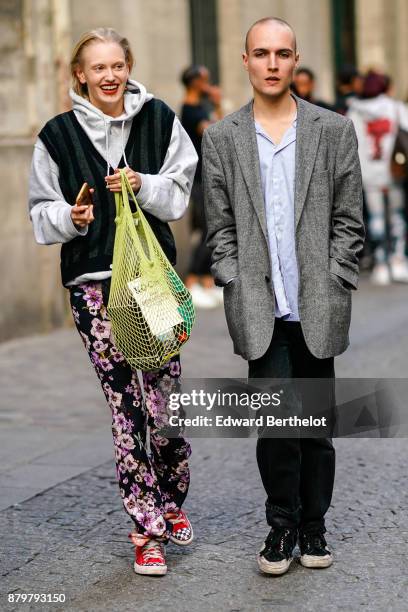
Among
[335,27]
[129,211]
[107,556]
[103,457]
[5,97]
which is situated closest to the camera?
[129,211]

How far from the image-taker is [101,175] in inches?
180

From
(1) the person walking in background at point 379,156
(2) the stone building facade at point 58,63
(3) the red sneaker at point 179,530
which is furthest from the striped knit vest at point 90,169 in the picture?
(1) the person walking in background at point 379,156

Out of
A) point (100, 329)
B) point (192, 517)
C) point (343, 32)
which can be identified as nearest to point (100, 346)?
point (100, 329)

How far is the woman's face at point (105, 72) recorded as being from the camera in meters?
4.49

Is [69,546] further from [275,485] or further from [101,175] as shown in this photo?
[101,175]

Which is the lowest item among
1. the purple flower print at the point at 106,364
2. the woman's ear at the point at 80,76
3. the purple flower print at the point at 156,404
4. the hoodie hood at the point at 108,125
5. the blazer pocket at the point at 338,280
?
the purple flower print at the point at 156,404

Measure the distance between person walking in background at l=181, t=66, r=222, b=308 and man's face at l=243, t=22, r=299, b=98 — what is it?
648 centimetres

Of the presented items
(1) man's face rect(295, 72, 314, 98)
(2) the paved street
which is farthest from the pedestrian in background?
(2) the paved street

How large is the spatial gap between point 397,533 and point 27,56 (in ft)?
20.5

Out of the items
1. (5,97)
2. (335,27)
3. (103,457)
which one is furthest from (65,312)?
(335,27)

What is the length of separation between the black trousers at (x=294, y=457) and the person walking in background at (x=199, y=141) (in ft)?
21.1

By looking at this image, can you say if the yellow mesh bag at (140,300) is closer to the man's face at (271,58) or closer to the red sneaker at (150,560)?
the man's face at (271,58)

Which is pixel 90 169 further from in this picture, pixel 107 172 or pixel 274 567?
pixel 274 567

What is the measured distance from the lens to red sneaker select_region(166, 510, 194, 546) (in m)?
4.86
